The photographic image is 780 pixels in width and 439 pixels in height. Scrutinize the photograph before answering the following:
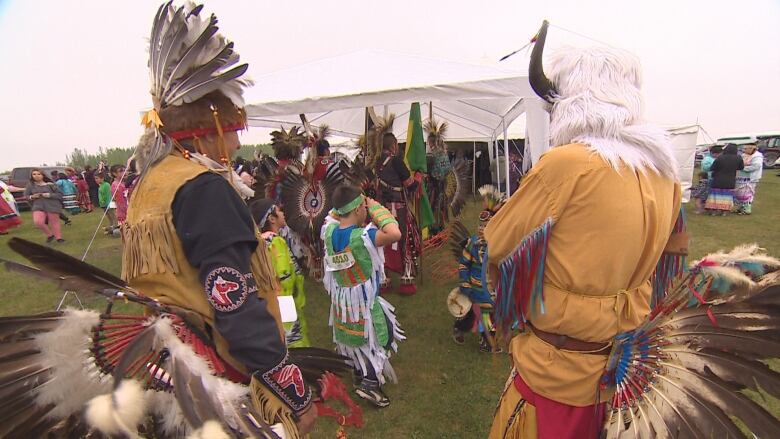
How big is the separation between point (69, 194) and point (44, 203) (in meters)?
7.52

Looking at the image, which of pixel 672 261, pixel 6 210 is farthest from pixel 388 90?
pixel 6 210

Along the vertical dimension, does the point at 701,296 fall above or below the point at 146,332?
below

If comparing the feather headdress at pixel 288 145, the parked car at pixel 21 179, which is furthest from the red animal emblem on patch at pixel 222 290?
the parked car at pixel 21 179

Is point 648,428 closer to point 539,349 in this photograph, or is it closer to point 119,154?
point 539,349

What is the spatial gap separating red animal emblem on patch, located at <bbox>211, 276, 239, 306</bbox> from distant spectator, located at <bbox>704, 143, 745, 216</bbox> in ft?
41.6

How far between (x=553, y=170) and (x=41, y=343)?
1.66 meters

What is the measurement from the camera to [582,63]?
156 centimetres

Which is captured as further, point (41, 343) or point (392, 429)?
point (392, 429)

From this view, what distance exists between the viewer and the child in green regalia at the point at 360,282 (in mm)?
3146

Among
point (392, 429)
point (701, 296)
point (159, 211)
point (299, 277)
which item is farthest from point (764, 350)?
point (299, 277)

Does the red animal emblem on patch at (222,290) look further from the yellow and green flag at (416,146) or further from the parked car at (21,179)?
the parked car at (21,179)

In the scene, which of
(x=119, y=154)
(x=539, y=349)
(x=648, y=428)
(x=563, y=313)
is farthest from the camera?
(x=119, y=154)

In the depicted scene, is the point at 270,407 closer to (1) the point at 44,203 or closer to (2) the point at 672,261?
(2) the point at 672,261

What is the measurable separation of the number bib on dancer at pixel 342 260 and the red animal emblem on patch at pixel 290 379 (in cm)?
183
